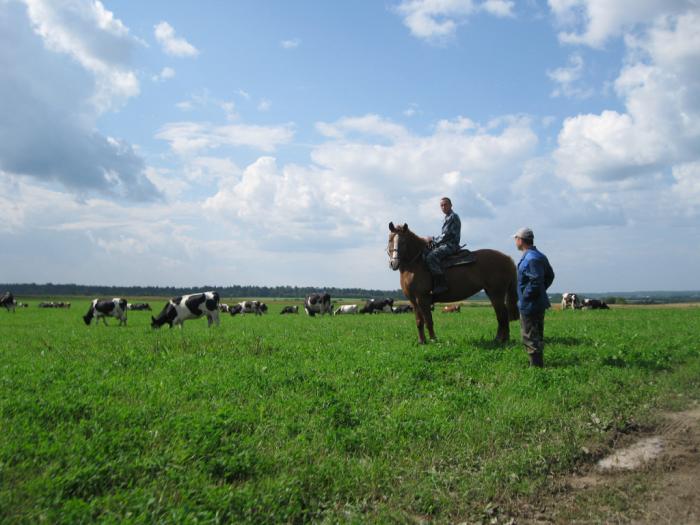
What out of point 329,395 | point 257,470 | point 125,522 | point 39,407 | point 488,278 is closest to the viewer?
point 125,522

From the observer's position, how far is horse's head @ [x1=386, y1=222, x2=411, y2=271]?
13625mm

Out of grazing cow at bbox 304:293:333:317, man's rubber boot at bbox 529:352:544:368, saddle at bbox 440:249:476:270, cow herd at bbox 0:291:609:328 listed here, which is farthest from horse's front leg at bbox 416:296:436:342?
grazing cow at bbox 304:293:333:317

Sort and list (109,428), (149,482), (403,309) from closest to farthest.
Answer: (149,482) < (109,428) < (403,309)

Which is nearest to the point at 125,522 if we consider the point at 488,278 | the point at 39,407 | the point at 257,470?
the point at 257,470

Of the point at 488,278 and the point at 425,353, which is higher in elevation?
the point at 488,278

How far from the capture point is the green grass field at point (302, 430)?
4.68 m

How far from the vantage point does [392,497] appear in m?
5.02

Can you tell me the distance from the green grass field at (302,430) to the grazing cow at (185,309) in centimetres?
1200

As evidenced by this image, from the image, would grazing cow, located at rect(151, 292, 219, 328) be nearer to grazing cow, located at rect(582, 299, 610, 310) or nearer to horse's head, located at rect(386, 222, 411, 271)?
horse's head, located at rect(386, 222, 411, 271)

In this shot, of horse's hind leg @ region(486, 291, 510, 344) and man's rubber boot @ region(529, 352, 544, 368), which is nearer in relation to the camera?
man's rubber boot @ region(529, 352, 544, 368)

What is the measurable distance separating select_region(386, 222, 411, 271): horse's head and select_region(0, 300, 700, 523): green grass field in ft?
10.7

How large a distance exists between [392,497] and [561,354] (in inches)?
313

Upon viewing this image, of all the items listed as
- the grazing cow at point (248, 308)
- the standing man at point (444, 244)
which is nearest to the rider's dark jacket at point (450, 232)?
the standing man at point (444, 244)

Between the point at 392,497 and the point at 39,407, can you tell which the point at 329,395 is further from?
the point at 39,407
